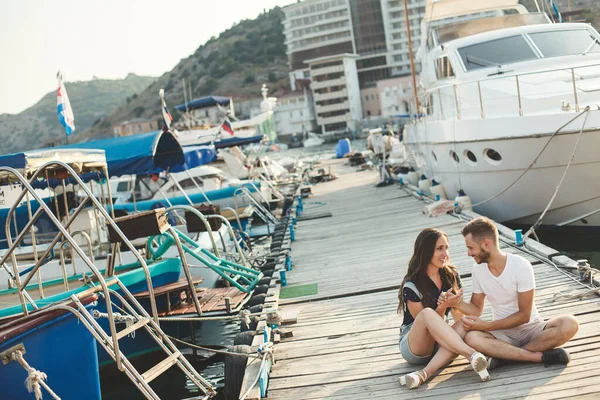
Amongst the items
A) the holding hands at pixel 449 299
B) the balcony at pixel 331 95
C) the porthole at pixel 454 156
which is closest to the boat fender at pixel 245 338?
the holding hands at pixel 449 299

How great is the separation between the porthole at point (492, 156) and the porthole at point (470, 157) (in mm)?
545

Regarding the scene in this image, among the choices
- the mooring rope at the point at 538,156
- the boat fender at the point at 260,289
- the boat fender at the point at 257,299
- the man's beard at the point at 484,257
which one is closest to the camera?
the man's beard at the point at 484,257

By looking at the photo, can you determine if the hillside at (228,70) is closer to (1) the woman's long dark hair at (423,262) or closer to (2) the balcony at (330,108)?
(2) the balcony at (330,108)

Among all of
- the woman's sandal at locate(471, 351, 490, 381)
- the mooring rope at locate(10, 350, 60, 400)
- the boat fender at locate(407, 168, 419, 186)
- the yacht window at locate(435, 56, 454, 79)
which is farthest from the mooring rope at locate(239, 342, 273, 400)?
the boat fender at locate(407, 168, 419, 186)

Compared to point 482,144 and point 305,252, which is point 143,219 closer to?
point 305,252

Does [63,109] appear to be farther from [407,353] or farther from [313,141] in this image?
[313,141]

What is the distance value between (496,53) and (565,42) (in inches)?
60.5

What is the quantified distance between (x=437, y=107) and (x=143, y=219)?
10613mm

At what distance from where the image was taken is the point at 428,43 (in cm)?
1933

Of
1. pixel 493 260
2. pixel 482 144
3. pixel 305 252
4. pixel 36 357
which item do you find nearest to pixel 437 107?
pixel 482 144

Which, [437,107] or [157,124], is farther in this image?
[157,124]

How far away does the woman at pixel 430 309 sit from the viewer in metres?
5.40

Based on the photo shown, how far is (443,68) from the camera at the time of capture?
16.7 meters

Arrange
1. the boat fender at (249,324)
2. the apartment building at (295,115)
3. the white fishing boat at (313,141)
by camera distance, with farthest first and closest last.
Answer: the apartment building at (295,115) < the white fishing boat at (313,141) < the boat fender at (249,324)
